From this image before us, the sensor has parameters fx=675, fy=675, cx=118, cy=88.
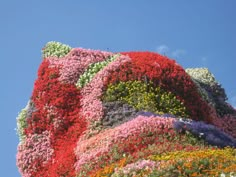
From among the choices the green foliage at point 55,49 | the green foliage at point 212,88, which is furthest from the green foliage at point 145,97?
the green foliage at point 212,88

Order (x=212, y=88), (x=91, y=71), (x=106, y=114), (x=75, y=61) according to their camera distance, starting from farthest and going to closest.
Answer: (x=212, y=88) → (x=75, y=61) → (x=91, y=71) → (x=106, y=114)

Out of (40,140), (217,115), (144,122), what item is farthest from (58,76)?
(217,115)

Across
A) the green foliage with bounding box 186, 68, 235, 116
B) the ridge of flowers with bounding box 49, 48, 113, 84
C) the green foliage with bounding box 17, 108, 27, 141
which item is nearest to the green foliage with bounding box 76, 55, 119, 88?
the ridge of flowers with bounding box 49, 48, 113, 84

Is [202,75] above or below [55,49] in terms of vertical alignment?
above

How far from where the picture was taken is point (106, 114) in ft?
81.8

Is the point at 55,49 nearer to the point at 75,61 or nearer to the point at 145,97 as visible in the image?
the point at 75,61

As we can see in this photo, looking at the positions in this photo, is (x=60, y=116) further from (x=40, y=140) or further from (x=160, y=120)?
(x=160, y=120)

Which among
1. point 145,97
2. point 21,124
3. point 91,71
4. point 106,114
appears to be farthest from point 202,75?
point 21,124

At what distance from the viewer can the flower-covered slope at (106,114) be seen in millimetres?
21641

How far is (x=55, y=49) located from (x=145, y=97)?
586cm

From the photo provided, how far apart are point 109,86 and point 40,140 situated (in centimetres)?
342

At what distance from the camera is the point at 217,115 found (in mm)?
32281

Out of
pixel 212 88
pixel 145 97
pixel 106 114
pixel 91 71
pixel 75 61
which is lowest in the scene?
pixel 106 114

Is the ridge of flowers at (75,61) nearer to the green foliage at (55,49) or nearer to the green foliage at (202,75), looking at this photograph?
the green foliage at (55,49)
